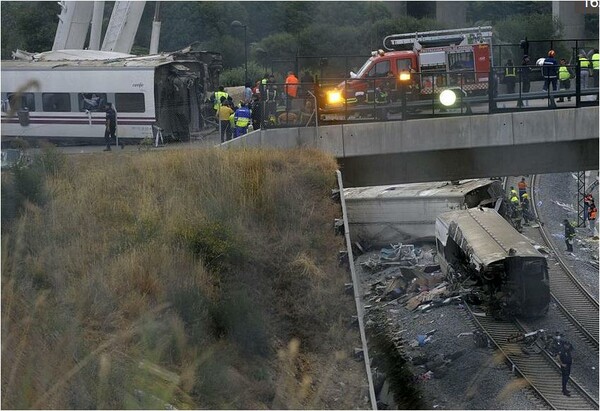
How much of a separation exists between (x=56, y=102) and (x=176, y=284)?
41.1 ft

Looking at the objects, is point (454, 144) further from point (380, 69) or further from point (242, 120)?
point (380, 69)

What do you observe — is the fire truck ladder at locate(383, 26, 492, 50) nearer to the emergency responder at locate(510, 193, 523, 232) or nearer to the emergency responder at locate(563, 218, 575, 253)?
the emergency responder at locate(563, 218, 575, 253)

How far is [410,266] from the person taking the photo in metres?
23.0

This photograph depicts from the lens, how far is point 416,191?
2641 cm

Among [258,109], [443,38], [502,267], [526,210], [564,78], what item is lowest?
[526,210]

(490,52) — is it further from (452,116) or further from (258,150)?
(258,150)

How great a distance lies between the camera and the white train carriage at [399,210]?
996 inches

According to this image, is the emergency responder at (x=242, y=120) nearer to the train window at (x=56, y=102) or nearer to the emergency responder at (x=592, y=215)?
the train window at (x=56, y=102)

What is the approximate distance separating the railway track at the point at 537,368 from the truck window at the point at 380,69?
6.49 m

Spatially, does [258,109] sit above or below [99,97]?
below

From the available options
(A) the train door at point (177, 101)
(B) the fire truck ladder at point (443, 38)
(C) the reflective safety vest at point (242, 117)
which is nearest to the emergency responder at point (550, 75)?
(C) the reflective safety vest at point (242, 117)

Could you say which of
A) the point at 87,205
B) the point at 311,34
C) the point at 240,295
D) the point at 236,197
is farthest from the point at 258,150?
the point at 311,34

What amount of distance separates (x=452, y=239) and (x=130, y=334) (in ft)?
45.2

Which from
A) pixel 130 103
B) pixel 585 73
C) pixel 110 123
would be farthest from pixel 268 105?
pixel 585 73
